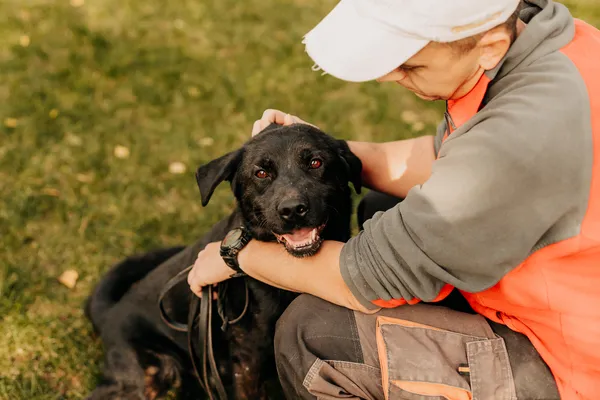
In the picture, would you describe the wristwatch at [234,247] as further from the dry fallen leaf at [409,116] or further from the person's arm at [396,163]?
the dry fallen leaf at [409,116]

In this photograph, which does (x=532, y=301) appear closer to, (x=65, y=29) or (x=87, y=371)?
(x=87, y=371)

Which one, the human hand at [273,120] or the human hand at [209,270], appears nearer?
the human hand at [209,270]

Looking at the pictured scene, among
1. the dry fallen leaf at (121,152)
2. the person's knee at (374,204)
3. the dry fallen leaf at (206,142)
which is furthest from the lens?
the dry fallen leaf at (206,142)

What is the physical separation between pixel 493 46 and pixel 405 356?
4.16 feet

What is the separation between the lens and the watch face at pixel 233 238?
3065 mm

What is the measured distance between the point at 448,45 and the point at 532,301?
100cm

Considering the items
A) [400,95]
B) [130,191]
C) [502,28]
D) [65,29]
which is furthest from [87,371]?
[65,29]

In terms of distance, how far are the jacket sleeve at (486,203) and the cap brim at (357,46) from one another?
385 mm

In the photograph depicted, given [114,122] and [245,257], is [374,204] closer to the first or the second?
[245,257]

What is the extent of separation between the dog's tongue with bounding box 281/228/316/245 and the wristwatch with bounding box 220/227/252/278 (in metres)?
0.21

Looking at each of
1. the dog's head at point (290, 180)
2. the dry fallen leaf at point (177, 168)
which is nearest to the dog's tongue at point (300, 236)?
the dog's head at point (290, 180)

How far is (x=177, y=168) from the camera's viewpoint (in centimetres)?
522

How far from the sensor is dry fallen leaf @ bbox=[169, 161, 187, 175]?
5.20 meters

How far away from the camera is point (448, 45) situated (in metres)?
2.26
